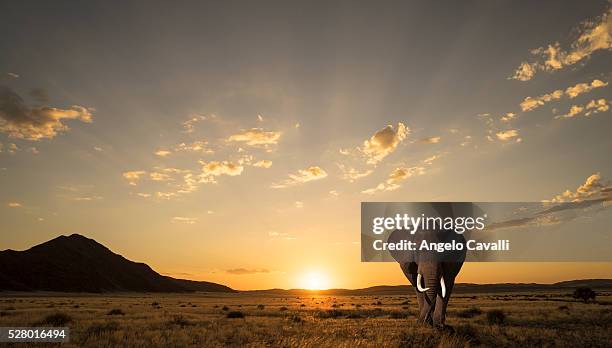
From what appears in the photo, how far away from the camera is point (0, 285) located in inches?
5128

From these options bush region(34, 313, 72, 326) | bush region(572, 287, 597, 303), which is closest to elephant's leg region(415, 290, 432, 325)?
bush region(34, 313, 72, 326)

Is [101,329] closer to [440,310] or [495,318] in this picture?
[440,310]

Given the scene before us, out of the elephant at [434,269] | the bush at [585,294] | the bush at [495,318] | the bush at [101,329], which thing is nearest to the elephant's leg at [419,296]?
the elephant at [434,269]

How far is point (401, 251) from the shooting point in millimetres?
23391

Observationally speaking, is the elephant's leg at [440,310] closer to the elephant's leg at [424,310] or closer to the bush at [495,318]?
the elephant's leg at [424,310]

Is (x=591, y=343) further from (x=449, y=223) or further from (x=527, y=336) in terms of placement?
(x=449, y=223)

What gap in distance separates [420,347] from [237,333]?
9273 millimetres

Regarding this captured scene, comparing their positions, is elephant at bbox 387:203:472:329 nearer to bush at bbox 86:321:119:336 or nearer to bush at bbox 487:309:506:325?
bush at bbox 487:309:506:325

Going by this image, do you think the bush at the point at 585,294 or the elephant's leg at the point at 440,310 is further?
the bush at the point at 585,294

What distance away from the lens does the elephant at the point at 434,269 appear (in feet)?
66.3

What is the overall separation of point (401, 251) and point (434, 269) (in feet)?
10.5

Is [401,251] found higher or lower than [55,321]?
higher

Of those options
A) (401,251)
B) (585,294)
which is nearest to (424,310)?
(401,251)

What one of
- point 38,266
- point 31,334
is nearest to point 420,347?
point 31,334
